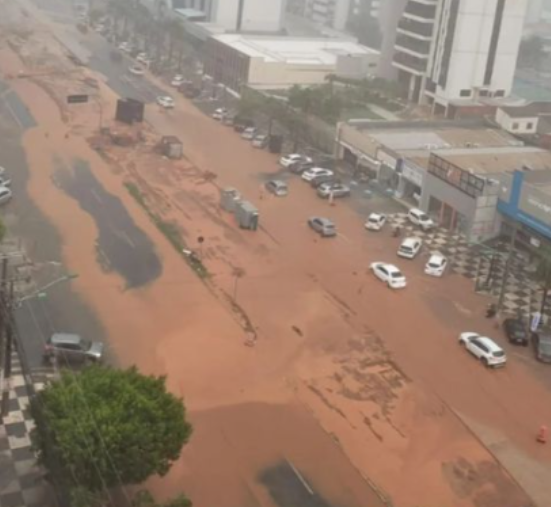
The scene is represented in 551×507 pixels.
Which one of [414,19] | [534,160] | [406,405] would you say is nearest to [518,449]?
[406,405]

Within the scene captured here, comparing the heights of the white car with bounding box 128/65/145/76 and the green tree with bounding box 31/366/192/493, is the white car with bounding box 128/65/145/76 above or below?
below

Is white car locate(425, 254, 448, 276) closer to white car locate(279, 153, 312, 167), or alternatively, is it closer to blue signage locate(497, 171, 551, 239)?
blue signage locate(497, 171, 551, 239)

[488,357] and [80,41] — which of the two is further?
[80,41]

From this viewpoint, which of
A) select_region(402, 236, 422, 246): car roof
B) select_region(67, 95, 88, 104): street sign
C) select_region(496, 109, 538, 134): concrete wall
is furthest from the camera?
select_region(496, 109, 538, 134): concrete wall

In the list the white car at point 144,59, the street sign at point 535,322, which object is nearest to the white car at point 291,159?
the street sign at point 535,322

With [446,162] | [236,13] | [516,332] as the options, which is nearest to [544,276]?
[516,332]

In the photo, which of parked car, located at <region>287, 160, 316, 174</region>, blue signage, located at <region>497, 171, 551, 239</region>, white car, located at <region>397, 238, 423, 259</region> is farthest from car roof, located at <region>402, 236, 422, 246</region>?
parked car, located at <region>287, 160, 316, 174</region>

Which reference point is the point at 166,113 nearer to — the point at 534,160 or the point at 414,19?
the point at 414,19
